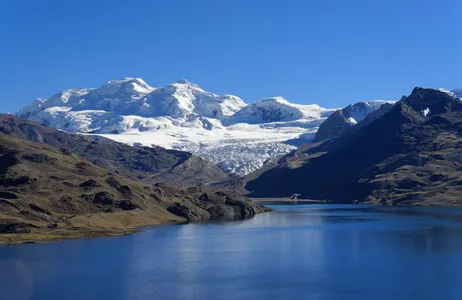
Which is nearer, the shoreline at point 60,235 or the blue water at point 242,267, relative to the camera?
the blue water at point 242,267

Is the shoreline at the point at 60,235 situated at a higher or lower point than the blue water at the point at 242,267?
higher

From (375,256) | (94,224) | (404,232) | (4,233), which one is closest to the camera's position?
(375,256)

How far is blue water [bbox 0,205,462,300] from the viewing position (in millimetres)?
97438

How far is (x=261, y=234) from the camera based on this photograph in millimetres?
182125

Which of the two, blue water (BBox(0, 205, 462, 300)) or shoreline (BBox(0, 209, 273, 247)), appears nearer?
A: blue water (BBox(0, 205, 462, 300))

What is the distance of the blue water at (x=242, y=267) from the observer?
97.4 metres

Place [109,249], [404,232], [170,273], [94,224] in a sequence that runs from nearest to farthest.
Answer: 1. [170,273]
2. [109,249]
3. [404,232]
4. [94,224]

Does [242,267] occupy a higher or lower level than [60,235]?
lower

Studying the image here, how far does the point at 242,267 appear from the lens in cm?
12044

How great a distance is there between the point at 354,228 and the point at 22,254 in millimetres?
96434

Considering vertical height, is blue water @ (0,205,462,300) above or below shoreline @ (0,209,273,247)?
below

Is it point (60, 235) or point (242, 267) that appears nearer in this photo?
point (242, 267)

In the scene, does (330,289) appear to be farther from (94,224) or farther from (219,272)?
(94,224)

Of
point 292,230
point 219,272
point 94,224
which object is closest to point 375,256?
point 219,272
